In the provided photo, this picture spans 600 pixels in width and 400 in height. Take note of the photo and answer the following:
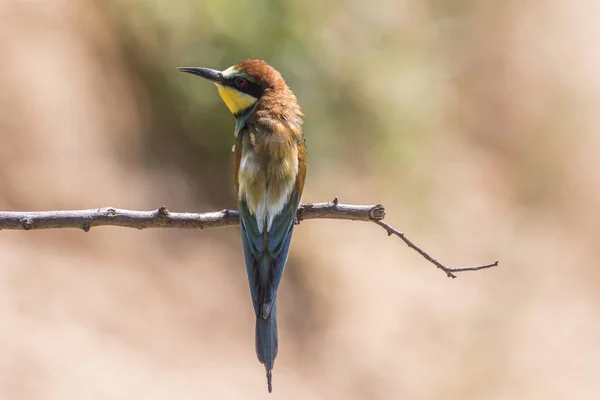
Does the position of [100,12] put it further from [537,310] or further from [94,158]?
[537,310]

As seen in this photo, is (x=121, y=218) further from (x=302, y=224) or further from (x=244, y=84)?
(x=302, y=224)

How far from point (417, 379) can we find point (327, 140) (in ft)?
7.11

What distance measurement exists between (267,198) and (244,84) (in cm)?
54

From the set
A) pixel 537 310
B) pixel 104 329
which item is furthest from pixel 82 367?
pixel 537 310

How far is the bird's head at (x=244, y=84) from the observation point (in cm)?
286

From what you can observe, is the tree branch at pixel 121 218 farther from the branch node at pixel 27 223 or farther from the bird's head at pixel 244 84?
the bird's head at pixel 244 84

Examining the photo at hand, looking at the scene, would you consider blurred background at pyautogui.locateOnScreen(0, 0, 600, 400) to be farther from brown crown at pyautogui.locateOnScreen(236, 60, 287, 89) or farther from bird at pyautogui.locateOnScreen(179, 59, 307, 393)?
brown crown at pyautogui.locateOnScreen(236, 60, 287, 89)

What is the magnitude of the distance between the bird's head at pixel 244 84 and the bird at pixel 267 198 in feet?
0.26

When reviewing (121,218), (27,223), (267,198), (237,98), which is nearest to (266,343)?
(267,198)

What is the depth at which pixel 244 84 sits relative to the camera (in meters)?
2.88

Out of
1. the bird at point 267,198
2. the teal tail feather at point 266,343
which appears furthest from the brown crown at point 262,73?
the teal tail feather at point 266,343

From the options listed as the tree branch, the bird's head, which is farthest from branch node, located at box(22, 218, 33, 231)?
the bird's head

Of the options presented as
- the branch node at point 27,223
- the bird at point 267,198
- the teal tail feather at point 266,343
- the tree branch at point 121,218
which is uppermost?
the bird at point 267,198

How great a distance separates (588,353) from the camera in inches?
276
